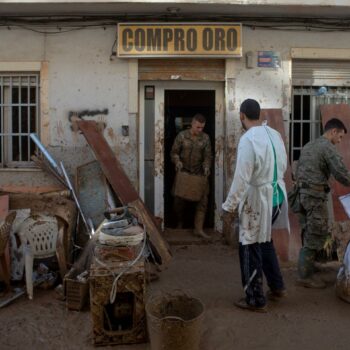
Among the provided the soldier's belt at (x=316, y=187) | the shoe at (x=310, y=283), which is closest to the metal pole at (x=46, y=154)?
the soldier's belt at (x=316, y=187)

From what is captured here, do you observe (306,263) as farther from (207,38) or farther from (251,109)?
(207,38)

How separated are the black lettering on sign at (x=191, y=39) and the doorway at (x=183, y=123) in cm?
91

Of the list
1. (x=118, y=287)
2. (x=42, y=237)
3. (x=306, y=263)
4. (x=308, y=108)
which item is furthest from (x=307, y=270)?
(x=308, y=108)

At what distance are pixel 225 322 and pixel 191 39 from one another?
419cm

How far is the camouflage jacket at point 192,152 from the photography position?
7.23 metres

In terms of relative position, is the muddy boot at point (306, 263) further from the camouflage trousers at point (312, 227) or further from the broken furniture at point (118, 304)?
the broken furniture at point (118, 304)

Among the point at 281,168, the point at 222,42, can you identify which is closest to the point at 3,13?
the point at 222,42

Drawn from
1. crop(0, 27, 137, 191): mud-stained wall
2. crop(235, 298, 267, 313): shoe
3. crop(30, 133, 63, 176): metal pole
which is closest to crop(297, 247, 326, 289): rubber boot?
crop(235, 298, 267, 313): shoe

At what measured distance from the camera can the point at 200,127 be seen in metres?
7.15

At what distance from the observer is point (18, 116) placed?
733 cm

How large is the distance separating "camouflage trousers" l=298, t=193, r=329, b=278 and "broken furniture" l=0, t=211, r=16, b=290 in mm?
3201

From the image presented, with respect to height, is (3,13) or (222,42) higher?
(3,13)

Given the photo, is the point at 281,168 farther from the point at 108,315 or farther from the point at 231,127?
the point at 231,127

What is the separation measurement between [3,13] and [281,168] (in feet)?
15.9
